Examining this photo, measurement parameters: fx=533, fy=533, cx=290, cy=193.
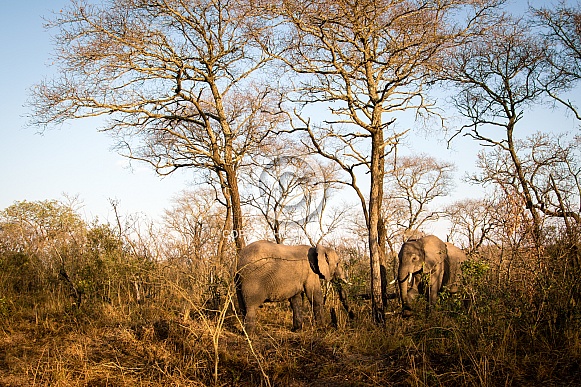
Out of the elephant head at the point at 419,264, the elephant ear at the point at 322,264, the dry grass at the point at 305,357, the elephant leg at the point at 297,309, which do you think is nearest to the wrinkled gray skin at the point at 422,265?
the elephant head at the point at 419,264

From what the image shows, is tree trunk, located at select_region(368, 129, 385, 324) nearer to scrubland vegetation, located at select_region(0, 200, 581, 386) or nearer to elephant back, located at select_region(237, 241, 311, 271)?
scrubland vegetation, located at select_region(0, 200, 581, 386)

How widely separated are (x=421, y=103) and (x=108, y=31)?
8.44 meters

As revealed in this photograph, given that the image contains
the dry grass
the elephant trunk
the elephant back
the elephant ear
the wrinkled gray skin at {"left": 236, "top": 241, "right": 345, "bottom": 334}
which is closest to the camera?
the dry grass

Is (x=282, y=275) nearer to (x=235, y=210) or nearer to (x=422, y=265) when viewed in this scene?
(x=422, y=265)

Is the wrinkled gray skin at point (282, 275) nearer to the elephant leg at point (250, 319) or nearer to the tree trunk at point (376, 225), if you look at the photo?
the elephant leg at point (250, 319)

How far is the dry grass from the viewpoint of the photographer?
21.0 ft

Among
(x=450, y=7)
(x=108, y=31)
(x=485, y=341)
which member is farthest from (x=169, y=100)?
(x=485, y=341)

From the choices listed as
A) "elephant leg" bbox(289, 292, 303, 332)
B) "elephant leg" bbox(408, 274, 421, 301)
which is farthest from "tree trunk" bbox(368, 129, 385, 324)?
"elephant leg" bbox(408, 274, 421, 301)

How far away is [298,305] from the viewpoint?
11.3m

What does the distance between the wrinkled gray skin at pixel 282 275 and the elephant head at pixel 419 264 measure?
5.94 ft

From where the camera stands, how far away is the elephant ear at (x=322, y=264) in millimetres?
11625

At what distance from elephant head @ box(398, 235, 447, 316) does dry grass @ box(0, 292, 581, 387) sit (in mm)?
3652

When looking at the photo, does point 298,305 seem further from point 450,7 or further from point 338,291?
point 450,7

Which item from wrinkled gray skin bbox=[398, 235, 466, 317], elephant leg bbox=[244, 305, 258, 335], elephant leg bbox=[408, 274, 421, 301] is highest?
wrinkled gray skin bbox=[398, 235, 466, 317]
